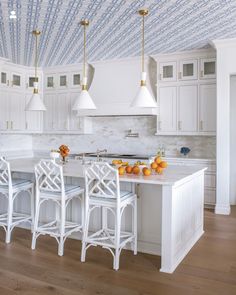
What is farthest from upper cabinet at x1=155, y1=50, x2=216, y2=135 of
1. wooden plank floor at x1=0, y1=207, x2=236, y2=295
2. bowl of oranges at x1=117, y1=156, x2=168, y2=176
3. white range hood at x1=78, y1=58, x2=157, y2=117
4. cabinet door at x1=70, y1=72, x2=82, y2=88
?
wooden plank floor at x1=0, y1=207, x2=236, y2=295

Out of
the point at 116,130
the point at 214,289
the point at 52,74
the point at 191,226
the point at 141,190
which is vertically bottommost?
the point at 214,289

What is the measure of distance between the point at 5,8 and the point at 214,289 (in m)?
3.50

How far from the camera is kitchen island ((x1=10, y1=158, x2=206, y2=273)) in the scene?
297 cm

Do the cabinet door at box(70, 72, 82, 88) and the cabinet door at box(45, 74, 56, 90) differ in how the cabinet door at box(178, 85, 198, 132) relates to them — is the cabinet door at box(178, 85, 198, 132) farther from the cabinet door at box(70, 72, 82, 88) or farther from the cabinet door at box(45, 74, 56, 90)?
the cabinet door at box(45, 74, 56, 90)

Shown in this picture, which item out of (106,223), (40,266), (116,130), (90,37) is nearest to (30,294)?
(40,266)

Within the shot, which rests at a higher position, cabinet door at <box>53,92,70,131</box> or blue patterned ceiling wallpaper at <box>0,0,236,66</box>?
blue patterned ceiling wallpaper at <box>0,0,236,66</box>

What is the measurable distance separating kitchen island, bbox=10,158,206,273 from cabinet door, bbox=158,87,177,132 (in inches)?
76.7

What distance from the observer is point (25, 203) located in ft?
13.9

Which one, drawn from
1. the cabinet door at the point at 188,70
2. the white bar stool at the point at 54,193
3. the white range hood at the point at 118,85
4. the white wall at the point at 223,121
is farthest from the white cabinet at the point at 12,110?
the white wall at the point at 223,121

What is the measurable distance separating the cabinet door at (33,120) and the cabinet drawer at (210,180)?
12.3ft

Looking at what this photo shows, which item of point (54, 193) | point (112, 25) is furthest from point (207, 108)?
point (54, 193)

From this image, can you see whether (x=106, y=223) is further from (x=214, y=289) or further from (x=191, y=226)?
(x=214, y=289)

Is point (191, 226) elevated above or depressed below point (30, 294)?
above

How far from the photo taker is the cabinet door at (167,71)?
570 cm
